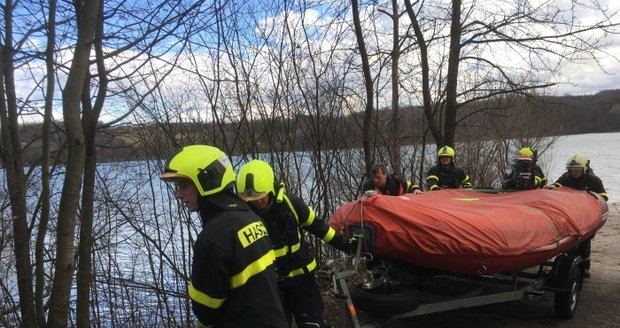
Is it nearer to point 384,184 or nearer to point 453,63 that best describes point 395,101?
point 453,63

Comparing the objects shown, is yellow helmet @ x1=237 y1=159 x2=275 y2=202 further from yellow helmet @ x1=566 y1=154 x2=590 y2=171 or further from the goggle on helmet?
yellow helmet @ x1=566 y1=154 x2=590 y2=171

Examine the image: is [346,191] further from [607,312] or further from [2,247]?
[2,247]

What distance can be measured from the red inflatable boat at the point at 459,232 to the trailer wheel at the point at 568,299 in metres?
0.58

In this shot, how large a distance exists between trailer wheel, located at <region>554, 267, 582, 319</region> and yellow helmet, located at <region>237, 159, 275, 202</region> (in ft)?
12.2

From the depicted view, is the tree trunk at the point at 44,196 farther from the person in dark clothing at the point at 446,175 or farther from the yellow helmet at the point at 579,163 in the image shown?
the yellow helmet at the point at 579,163

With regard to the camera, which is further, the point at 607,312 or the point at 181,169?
the point at 607,312

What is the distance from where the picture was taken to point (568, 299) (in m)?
5.63

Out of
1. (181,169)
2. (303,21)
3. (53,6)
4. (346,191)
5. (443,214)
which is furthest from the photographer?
(346,191)

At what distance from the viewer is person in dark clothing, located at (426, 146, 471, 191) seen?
858 cm

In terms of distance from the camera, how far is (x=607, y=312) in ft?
19.6

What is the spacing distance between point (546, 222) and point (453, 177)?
11.9 feet

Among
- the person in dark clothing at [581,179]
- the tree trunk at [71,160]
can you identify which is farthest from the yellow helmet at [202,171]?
the person in dark clothing at [581,179]

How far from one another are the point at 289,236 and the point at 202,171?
2.00 metres

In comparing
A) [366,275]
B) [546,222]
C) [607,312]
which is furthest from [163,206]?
[607,312]
